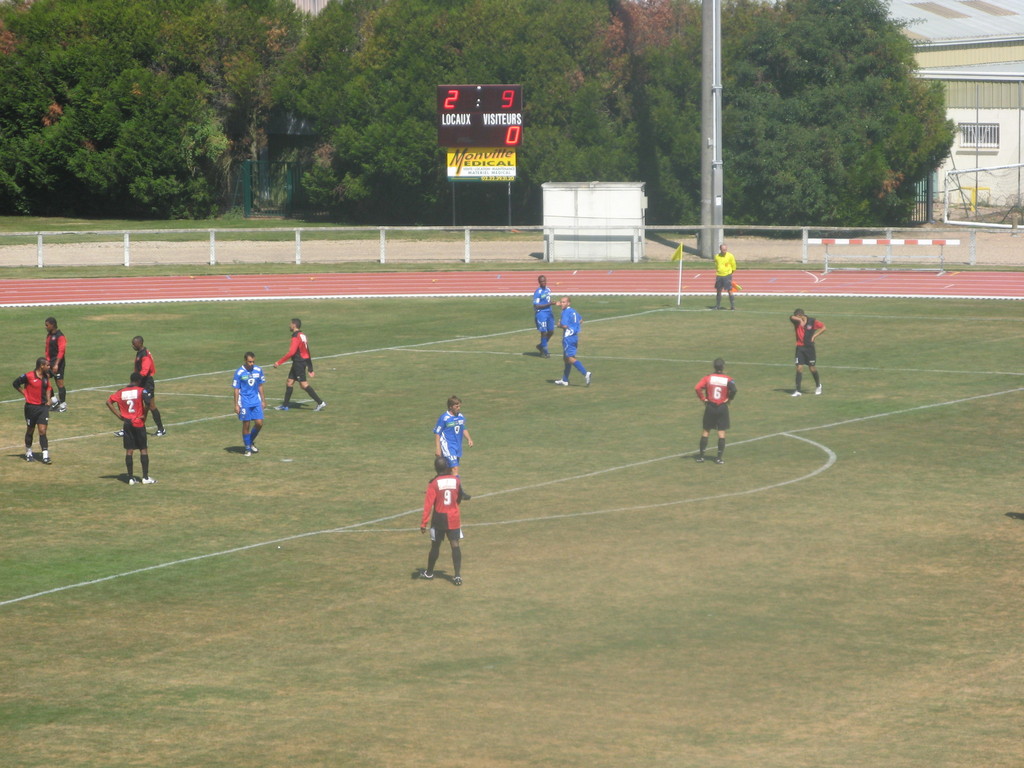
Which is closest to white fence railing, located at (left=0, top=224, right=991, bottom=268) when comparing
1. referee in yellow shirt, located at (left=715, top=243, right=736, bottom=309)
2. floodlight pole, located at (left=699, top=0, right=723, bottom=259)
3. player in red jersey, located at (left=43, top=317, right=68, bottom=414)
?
floodlight pole, located at (left=699, top=0, right=723, bottom=259)

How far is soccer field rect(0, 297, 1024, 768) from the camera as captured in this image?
472 inches

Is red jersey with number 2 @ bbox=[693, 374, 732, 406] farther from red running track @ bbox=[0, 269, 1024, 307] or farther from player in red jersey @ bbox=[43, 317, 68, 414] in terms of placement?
red running track @ bbox=[0, 269, 1024, 307]

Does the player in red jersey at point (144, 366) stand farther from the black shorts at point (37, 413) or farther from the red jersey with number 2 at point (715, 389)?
the red jersey with number 2 at point (715, 389)

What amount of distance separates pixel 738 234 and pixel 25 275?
30198 millimetres

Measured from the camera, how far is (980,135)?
231ft

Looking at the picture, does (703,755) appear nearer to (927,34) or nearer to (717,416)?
(717,416)

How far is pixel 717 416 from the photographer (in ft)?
72.1

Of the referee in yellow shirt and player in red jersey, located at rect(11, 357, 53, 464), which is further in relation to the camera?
the referee in yellow shirt

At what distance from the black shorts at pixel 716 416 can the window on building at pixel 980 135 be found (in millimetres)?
53288

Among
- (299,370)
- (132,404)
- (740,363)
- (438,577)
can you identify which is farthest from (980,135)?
(438,577)

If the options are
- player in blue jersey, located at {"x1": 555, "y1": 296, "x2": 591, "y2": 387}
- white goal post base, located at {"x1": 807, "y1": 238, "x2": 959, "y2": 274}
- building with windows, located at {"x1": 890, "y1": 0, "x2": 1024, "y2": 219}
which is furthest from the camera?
building with windows, located at {"x1": 890, "y1": 0, "x2": 1024, "y2": 219}

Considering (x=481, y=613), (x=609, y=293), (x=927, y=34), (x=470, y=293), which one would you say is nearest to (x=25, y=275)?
(x=470, y=293)

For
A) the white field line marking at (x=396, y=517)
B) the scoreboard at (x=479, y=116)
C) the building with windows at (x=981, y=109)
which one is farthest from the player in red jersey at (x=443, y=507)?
the building with windows at (x=981, y=109)

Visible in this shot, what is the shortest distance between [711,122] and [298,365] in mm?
30664
